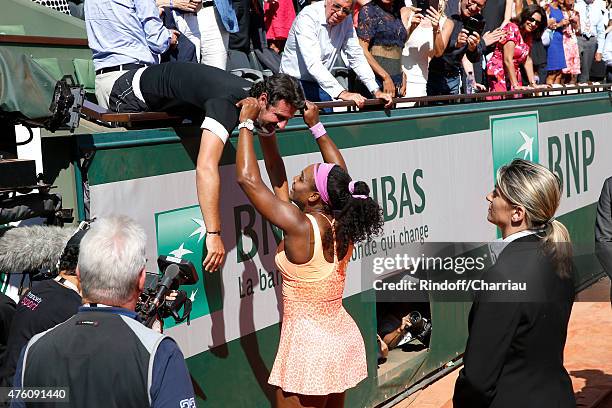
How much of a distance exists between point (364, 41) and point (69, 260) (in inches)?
222

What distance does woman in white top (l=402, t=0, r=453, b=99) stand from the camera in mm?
A: 9539

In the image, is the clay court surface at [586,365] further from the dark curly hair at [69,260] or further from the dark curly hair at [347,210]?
the dark curly hair at [69,260]

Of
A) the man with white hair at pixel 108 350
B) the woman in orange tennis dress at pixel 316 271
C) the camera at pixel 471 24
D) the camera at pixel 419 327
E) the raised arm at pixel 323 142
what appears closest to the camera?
the man with white hair at pixel 108 350

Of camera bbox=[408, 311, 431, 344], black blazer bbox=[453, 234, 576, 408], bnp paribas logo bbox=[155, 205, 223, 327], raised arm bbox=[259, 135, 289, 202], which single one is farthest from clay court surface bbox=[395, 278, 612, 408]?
black blazer bbox=[453, 234, 576, 408]

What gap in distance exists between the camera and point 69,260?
3.86 metres

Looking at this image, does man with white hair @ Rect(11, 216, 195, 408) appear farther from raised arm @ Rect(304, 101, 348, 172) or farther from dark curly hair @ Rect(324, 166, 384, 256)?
raised arm @ Rect(304, 101, 348, 172)

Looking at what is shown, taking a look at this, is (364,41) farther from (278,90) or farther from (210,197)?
(210,197)

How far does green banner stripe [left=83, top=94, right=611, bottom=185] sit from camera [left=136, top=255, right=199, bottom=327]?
994 millimetres

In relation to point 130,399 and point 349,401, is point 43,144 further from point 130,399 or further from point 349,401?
point 349,401

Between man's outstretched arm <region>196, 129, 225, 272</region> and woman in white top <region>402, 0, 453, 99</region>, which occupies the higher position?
woman in white top <region>402, 0, 453, 99</region>

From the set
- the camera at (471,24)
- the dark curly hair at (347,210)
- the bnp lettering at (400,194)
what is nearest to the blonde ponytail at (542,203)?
the dark curly hair at (347,210)

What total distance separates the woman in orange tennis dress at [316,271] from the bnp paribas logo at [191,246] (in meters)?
0.79

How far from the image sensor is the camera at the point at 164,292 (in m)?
3.82

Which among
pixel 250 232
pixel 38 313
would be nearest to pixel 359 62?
pixel 250 232
